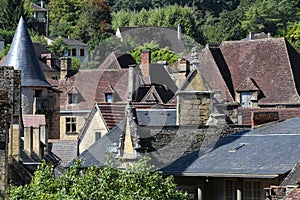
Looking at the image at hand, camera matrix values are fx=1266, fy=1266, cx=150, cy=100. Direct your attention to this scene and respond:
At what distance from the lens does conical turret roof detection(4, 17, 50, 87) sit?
6325cm

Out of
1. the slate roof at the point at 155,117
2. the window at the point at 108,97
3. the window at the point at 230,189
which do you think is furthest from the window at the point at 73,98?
the window at the point at 230,189

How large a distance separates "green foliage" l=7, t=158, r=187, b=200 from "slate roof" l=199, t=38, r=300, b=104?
106 feet

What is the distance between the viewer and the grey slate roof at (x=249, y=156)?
22125 millimetres

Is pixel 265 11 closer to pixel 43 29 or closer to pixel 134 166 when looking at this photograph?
pixel 43 29

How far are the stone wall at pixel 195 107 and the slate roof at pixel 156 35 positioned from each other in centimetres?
9508

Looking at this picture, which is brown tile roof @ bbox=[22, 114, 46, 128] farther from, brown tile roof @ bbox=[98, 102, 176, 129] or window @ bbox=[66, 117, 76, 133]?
window @ bbox=[66, 117, 76, 133]

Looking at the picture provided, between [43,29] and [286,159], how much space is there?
114 meters

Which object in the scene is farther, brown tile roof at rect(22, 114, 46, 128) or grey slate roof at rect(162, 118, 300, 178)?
brown tile roof at rect(22, 114, 46, 128)

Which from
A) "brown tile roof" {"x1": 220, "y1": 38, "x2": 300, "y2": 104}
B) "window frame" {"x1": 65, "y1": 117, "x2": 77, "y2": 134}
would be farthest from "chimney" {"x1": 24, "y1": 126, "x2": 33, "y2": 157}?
"window frame" {"x1": 65, "y1": 117, "x2": 77, "y2": 134}

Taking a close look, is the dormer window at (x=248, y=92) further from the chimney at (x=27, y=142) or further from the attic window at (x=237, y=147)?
the attic window at (x=237, y=147)

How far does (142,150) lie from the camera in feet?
78.5

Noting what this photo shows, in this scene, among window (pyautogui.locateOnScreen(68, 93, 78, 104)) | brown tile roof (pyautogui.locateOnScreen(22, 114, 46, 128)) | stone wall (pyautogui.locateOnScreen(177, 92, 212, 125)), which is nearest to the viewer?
stone wall (pyautogui.locateOnScreen(177, 92, 212, 125))

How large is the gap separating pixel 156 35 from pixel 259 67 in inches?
2833

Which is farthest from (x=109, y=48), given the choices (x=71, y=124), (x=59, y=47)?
(x=71, y=124)
